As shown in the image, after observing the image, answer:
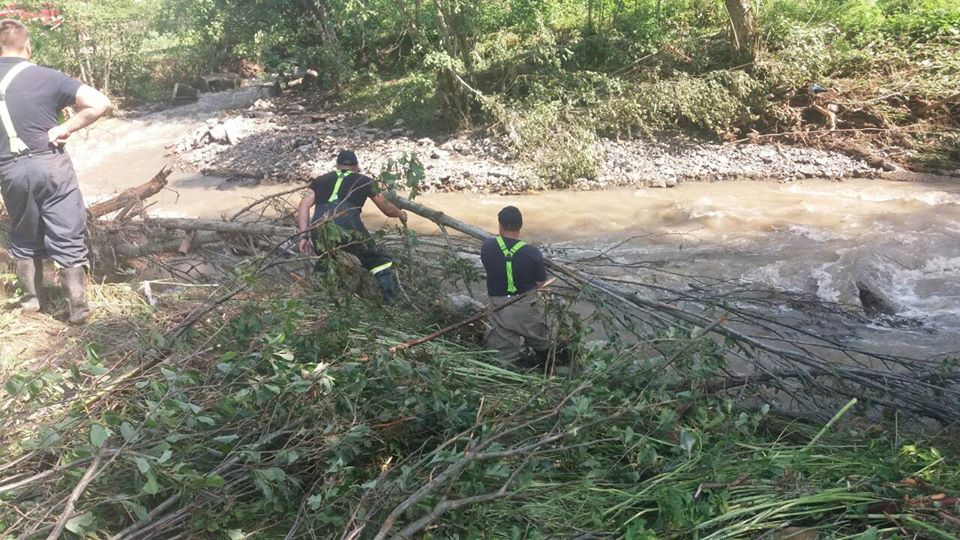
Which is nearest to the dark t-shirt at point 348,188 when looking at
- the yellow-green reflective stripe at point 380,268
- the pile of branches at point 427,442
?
the yellow-green reflective stripe at point 380,268

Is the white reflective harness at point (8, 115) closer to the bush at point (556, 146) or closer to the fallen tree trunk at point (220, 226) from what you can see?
the fallen tree trunk at point (220, 226)

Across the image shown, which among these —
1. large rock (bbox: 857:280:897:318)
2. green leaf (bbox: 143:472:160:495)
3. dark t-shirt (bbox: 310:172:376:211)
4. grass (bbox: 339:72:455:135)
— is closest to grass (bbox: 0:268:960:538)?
green leaf (bbox: 143:472:160:495)

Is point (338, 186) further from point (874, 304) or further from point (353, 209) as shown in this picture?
point (874, 304)

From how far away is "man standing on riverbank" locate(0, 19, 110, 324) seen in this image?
14.4 feet

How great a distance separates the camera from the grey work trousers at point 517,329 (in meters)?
4.71

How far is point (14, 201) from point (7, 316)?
29.7 inches

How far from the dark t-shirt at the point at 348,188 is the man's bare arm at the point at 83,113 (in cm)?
152

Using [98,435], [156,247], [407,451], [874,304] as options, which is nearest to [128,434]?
[98,435]

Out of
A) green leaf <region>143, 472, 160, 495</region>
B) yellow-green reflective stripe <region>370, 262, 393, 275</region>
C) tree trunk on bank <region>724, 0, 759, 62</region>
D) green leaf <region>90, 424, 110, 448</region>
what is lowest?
yellow-green reflective stripe <region>370, 262, 393, 275</region>

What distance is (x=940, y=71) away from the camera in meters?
11.6

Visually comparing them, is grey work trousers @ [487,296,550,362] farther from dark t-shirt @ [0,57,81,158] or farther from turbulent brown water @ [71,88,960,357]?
turbulent brown water @ [71,88,960,357]

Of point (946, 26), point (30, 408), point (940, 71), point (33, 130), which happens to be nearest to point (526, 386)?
point (30, 408)

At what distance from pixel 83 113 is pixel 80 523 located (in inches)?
112

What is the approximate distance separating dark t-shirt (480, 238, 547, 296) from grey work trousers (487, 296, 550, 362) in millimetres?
107
